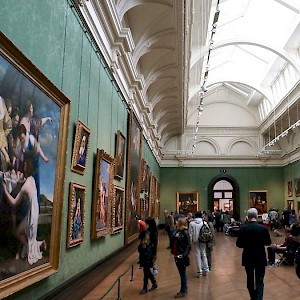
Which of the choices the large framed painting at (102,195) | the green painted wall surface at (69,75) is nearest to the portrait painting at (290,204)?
the green painted wall surface at (69,75)

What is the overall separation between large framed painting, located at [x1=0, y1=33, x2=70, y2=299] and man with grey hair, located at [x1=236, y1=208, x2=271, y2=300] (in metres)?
3.09

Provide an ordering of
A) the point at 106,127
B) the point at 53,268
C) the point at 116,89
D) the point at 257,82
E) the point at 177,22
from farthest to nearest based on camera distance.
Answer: the point at 257,82, the point at 177,22, the point at 116,89, the point at 106,127, the point at 53,268

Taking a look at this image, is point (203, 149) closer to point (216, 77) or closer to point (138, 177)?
point (216, 77)

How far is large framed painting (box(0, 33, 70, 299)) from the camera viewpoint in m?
3.52

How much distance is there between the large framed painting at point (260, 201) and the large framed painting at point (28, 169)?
25190 mm

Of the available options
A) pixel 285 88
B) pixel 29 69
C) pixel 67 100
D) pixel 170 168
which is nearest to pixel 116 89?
pixel 67 100

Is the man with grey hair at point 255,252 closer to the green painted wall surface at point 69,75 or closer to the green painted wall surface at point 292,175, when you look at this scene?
the green painted wall surface at point 69,75

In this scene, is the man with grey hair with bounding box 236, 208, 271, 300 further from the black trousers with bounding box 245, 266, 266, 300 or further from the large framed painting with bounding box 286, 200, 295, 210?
the large framed painting with bounding box 286, 200, 295, 210

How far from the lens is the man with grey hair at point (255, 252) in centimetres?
588

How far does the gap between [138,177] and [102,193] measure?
600 centimetres

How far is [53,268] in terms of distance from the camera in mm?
4801

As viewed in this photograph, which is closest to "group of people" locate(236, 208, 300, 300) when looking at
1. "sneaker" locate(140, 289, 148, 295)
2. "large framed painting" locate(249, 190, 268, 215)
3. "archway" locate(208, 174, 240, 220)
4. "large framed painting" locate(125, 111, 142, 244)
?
"sneaker" locate(140, 289, 148, 295)

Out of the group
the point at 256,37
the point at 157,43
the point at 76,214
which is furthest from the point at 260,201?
the point at 76,214

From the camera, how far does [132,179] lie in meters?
12.1
